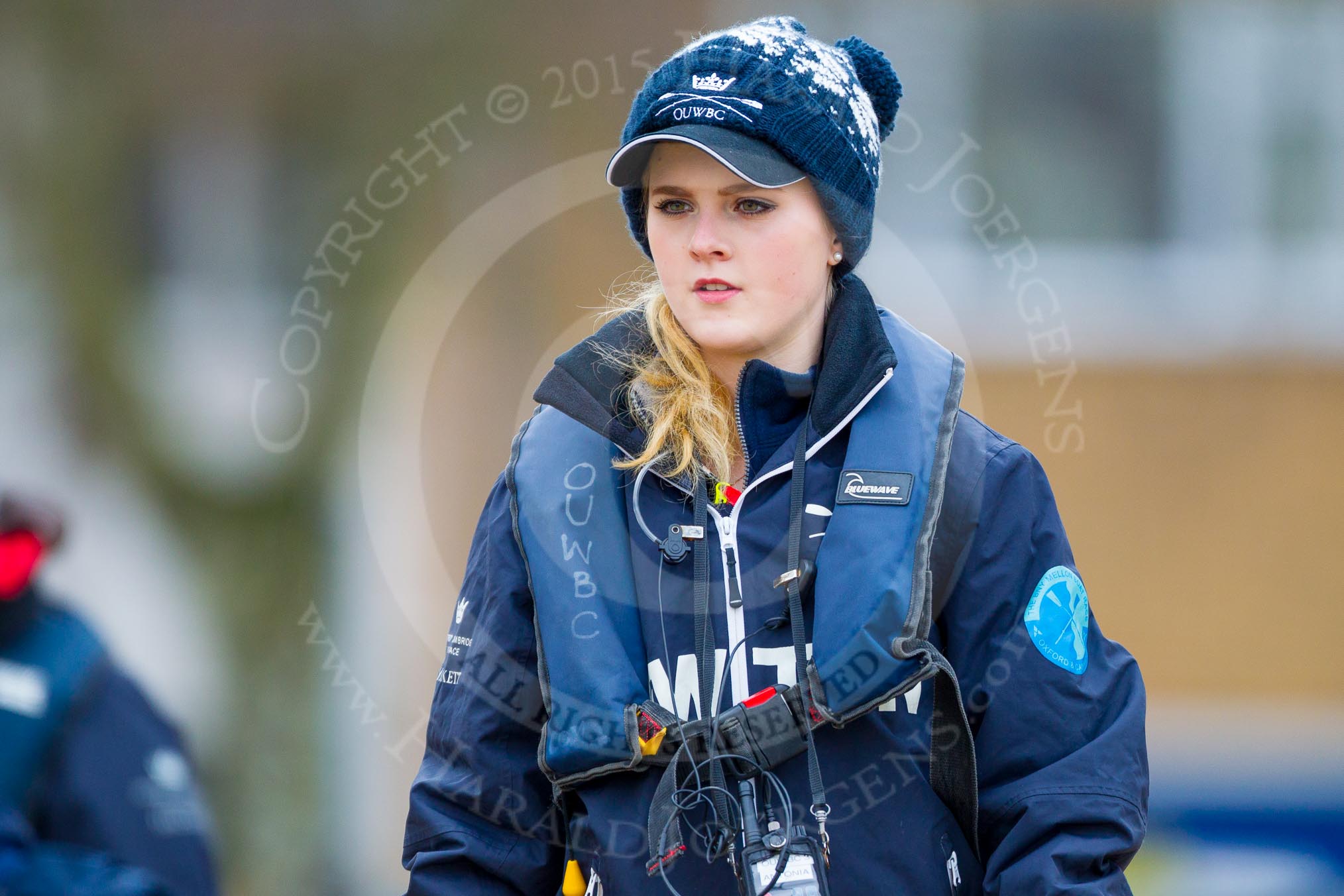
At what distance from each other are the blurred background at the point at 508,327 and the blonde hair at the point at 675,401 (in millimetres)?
3650

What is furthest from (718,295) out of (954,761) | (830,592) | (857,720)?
(954,761)

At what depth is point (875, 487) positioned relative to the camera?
2113mm

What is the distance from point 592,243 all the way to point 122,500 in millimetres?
2222

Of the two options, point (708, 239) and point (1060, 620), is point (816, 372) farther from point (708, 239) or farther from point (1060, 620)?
point (1060, 620)

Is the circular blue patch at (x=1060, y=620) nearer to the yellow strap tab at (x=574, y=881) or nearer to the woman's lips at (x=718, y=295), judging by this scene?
the woman's lips at (x=718, y=295)

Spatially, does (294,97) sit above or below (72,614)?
above

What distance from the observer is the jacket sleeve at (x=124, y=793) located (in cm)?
202

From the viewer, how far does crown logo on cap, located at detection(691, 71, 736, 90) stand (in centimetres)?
225

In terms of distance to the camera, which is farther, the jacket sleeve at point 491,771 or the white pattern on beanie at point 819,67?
the white pattern on beanie at point 819,67

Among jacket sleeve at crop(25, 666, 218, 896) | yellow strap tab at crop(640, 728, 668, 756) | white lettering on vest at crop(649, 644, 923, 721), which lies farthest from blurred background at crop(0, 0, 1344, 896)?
yellow strap tab at crop(640, 728, 668, 756)

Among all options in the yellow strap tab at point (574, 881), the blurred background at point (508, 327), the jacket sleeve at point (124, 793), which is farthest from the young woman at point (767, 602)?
the blurred background at point (508, 327)

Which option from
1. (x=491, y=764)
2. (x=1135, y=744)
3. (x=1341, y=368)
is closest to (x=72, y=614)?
(x=491, y=764)

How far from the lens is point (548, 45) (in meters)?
6.14

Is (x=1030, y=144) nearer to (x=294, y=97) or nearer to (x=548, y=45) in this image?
(x=548, y=45)
